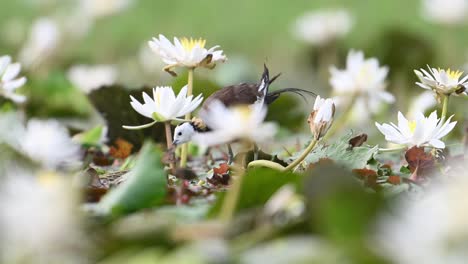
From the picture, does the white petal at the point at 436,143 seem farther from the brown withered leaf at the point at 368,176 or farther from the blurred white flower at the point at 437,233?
the blurred white flower at the point at 437,233

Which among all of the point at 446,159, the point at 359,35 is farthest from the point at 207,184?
the point at 359,35

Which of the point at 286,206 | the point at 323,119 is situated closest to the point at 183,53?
the point at 323,119

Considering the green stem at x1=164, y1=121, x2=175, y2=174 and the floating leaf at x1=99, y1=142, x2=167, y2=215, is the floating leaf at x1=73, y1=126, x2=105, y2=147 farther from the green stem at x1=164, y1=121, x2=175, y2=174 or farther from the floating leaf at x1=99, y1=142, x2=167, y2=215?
the floating leaf at x1=99, y1=142, x2=167, y2=215

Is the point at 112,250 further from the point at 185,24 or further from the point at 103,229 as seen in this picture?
the point at 185,24

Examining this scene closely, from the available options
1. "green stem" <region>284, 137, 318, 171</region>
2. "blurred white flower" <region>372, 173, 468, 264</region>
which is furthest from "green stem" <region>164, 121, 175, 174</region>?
"blurred white flower" <region>372, 173, 468, 264</region>

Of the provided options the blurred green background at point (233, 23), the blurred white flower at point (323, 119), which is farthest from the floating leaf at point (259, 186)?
the blurred green background at point (233, 23)

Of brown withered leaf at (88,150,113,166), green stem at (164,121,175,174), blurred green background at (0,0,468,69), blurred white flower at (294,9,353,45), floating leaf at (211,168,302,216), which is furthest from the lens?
blurred green background at (0,0,468,69)
